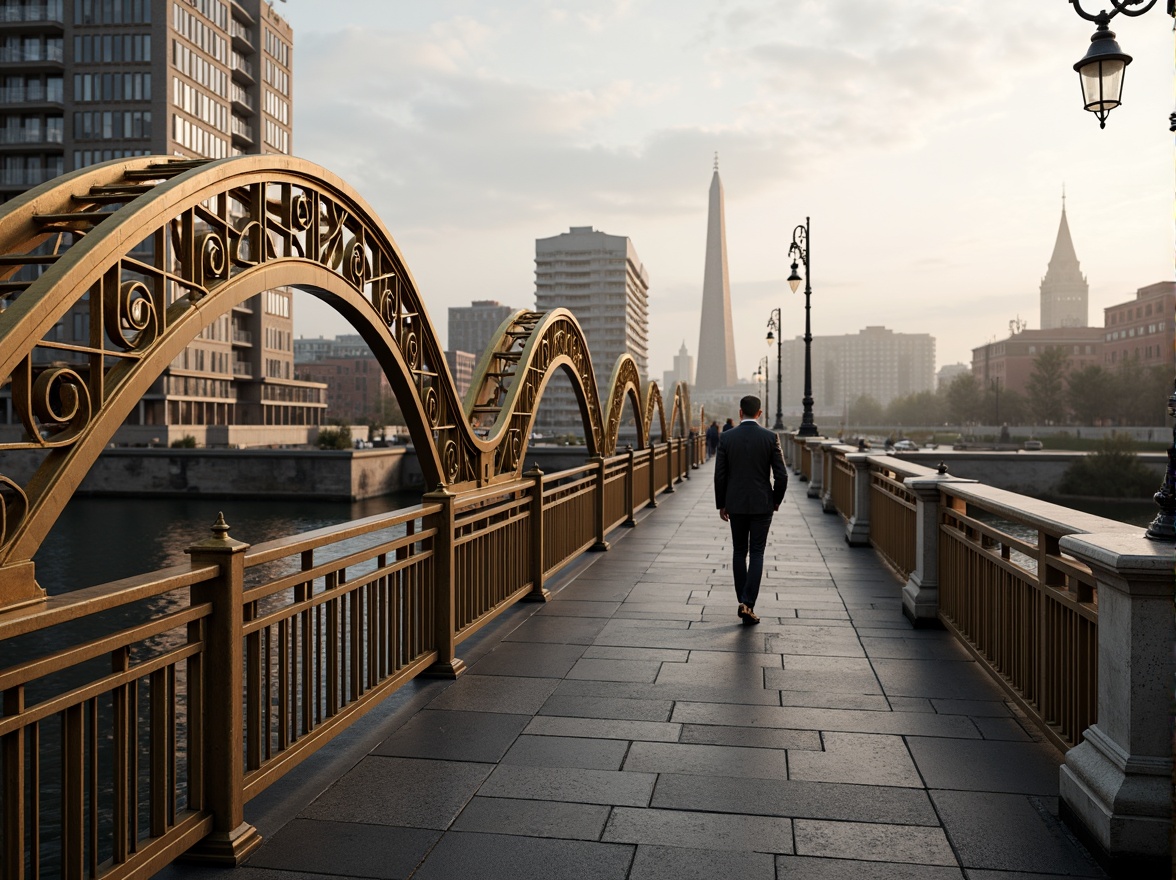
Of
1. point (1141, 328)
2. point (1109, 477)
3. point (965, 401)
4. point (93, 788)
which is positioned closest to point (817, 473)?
point (93, 788)

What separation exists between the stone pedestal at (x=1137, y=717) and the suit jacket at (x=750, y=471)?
4.55 m

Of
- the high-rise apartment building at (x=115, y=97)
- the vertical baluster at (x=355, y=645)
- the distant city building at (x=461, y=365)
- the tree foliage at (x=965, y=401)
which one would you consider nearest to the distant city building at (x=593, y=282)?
the distant city building at (x=461, y=365)

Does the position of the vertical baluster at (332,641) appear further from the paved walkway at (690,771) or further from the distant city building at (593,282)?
the distant city building at (593,282)

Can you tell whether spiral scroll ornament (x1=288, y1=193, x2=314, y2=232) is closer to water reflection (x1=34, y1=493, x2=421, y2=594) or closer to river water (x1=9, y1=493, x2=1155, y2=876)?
river water (x1=9, y1=493, x2=1155, y2=876)

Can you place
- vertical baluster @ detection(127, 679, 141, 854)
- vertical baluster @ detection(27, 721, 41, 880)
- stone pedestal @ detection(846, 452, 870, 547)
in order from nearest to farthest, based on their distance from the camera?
vertical baluster @ detection(27, 721, 41, 880), vertical baluster @ detection(127, 679, 141, 854), stone pedestal @ detection(846, 452, 870, 547)

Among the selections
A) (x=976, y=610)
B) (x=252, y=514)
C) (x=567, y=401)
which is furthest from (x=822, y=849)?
(x=567, y=401)

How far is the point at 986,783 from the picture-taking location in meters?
4.34

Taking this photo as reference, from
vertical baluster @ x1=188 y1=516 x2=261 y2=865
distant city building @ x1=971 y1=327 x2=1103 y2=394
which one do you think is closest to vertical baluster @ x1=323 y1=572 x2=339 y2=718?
vertical baluster @ x1=188 y1=516 x2=261 y2=865

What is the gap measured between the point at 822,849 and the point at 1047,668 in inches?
72.3

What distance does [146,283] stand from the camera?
16.5ft

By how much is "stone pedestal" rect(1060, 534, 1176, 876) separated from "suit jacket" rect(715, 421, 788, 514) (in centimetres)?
455

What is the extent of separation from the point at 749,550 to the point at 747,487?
55 centimetres

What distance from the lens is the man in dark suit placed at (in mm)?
8109

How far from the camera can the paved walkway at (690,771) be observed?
357 centimetres
